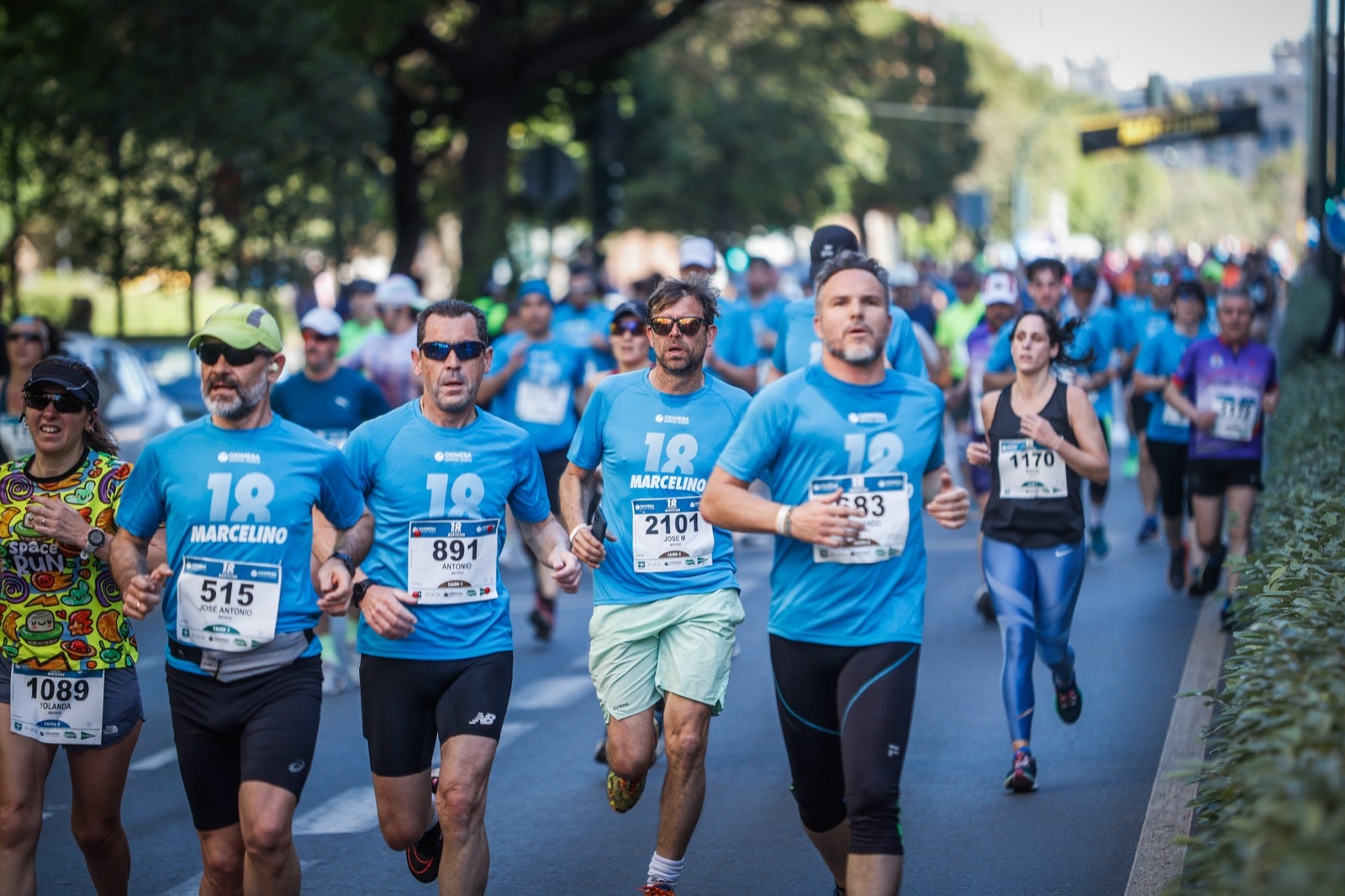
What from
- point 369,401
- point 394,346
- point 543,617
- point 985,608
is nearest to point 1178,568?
point 985,608

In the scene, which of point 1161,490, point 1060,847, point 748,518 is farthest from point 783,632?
point 1161,490

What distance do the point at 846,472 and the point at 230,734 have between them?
6.21ft

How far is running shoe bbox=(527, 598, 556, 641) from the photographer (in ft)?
36.3

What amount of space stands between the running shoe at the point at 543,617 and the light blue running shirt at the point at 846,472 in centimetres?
595

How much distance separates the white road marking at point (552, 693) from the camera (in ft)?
30.6

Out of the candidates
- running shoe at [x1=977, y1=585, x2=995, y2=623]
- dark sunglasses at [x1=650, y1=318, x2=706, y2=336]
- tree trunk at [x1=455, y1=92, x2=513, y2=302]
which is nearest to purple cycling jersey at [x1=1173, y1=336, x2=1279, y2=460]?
running shoe at [x1=977, y1=585, x2=995, y2=623]

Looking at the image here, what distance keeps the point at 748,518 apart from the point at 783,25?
3878cm

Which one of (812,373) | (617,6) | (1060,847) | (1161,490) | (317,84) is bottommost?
(1060,847)

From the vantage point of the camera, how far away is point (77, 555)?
5.58 metres

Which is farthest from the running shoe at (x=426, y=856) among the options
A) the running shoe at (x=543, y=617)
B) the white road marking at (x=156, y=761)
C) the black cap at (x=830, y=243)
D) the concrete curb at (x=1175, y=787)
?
the running shoe at (x=543, y=617)

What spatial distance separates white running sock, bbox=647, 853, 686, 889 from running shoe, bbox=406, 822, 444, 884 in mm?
687

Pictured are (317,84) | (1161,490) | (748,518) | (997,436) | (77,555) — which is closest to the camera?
(748,518)

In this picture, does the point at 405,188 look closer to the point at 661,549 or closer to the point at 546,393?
the point at 546,393

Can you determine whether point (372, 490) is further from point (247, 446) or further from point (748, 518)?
point (748, 518)
